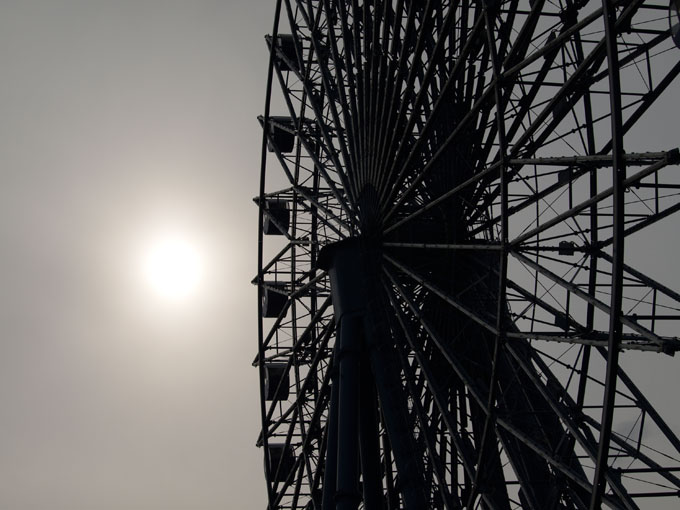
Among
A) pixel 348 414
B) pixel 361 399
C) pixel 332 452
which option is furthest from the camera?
pixel 361 399

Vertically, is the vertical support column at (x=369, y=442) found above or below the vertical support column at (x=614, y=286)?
below

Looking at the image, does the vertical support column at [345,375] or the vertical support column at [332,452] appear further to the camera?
the vertical support column at [332,452]

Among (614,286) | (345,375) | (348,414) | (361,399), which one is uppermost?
(614,286)

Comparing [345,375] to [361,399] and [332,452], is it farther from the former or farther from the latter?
[332,452]

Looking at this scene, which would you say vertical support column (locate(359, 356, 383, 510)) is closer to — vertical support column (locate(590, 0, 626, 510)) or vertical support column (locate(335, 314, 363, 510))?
vertical support column (locate(335, 314, 363, 510))

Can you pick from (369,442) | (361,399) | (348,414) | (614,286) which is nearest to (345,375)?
(361,399)

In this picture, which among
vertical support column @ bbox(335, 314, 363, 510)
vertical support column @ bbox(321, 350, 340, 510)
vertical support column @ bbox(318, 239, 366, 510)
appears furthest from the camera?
vertical support column @ bbox(321, 350, 340, 510)

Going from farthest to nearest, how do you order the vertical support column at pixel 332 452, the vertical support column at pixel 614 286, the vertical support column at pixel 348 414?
the vertical support column at pixel 332 452 < the vertical support column at pixel 348 414 < the vertical support column at pixel 614 286

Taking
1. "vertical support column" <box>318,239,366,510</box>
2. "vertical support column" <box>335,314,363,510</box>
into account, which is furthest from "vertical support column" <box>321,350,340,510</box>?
"vertical support column" <box>335,314,363,510</box>

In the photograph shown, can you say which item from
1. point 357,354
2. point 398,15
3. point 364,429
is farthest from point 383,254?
point 398,15

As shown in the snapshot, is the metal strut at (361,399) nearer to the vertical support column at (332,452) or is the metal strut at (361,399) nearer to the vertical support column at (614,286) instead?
the vertical support column at (332,452)

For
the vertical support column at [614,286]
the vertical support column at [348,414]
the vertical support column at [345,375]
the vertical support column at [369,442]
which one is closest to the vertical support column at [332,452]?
the vertical support column at [345,375]

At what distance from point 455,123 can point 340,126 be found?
9.01ft

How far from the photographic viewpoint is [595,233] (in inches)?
550
